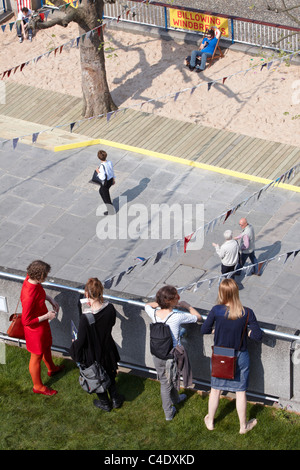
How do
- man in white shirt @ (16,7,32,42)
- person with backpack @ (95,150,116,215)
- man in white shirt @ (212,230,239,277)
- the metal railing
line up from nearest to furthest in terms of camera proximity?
1. the metal railing
2. man in white shirt @ (212,230,239,277)
3. person with backpack @ (95,150,116,215)
4. man in white shirt @ (16,7,32,42)

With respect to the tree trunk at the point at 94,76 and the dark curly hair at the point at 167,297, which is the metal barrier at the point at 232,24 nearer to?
the tree trunk at the point at 94,76

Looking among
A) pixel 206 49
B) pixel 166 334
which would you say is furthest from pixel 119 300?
pixel 206 49

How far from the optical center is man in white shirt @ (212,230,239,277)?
12641 millimetres

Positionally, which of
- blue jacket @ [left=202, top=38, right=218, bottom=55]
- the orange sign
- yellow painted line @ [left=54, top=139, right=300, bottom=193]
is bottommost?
yellow painted line @ [left=54, top=139, right=300, bottom=193]

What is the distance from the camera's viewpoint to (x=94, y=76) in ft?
62.1

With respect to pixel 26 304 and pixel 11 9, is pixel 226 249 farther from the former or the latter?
pixel 11 9

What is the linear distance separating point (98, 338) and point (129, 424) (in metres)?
1.02

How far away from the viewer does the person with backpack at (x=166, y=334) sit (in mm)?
8258

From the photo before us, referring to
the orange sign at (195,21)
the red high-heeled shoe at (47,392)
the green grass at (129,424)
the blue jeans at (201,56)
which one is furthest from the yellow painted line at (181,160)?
the red high-heeled shoe at (47,392)

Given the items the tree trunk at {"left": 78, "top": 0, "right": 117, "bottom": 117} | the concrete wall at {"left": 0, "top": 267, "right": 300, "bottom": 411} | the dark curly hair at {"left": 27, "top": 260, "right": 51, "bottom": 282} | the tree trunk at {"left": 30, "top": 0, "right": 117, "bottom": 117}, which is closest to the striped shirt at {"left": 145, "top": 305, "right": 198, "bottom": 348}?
the concrete wall at {"left": 0, "top": 267, "right": 300, "bottom": 411}

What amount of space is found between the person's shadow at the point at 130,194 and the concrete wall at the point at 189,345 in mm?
6254

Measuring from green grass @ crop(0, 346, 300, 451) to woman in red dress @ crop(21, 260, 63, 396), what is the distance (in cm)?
29

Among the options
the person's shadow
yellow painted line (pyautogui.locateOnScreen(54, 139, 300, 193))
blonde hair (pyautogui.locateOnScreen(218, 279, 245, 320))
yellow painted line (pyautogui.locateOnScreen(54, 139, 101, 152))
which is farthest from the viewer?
yellow painted line (pyautogui.locateOnScreen(54, 139, 101, 152))

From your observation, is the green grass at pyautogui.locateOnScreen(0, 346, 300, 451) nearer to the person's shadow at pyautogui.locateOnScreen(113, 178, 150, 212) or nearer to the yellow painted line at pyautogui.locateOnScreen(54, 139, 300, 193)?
the person's shadow at pyautogui.locateOnScreen(113, 178, 150, 212)
